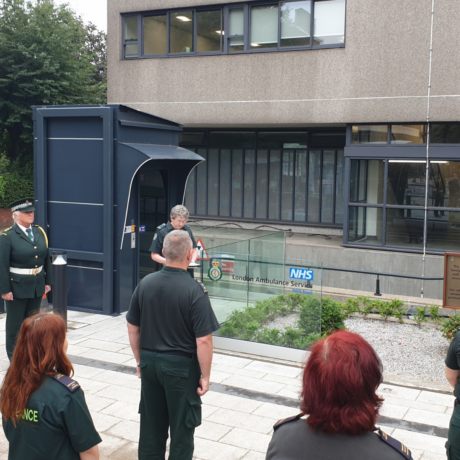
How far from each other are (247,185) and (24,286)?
12.8 m

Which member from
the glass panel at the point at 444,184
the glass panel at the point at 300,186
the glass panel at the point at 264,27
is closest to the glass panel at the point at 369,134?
the glass panel at the point at 444,184

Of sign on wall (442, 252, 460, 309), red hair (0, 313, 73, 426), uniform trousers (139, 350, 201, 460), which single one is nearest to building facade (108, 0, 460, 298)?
sign on wall (442, 252, 460, 309)

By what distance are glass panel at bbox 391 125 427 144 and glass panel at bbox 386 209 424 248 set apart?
1.72 meters

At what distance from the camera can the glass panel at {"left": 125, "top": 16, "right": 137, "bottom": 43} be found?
1813cm

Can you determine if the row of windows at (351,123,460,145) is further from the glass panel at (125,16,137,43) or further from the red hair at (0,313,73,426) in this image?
the red hair at (0,313,73,426)

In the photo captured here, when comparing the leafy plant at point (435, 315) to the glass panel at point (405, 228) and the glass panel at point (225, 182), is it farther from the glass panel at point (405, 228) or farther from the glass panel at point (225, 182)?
the glass panel at point (225, 182)

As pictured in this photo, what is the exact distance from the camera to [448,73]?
14203mm

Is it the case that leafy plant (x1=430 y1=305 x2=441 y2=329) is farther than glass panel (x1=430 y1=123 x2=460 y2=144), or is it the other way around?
glass panel (x1=430 y1=123 x2=460 y2=144)

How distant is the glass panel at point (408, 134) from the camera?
14661 millimetres

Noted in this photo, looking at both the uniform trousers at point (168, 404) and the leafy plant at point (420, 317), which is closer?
Answer: the uniform trousers at point (168, 404)

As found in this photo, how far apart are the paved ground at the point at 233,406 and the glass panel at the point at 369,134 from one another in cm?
908

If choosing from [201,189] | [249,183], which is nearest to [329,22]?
[249,183]

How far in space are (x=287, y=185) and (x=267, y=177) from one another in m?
0.71

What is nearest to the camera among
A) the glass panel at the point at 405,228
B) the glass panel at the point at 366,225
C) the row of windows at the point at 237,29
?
the glass panel at the point at 405,228
